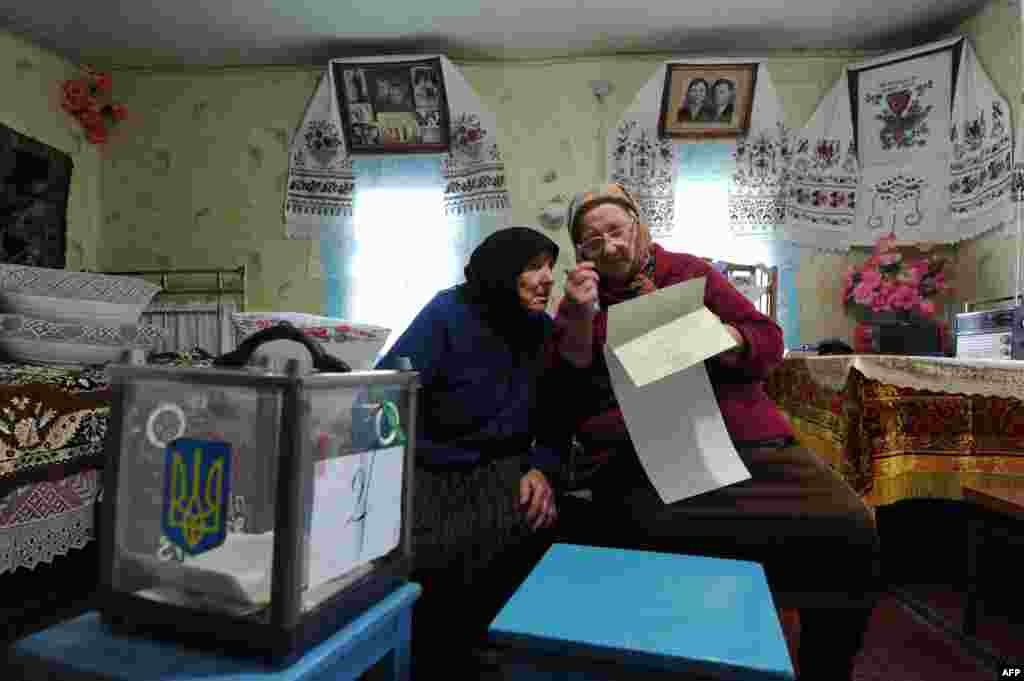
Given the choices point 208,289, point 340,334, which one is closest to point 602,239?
point 340,334

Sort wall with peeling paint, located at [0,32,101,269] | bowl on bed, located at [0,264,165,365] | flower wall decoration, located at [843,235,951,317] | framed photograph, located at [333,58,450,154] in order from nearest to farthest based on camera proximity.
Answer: bowl on bed, located at [0,264,165,365], flower wall decoration, located at [843,235,951,317], wall with peeling paint, located at [0,32,101,269], framed photograph, located at [333,58,450,154]

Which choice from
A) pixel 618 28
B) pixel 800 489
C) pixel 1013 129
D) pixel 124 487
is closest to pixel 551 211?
pixel 618 28

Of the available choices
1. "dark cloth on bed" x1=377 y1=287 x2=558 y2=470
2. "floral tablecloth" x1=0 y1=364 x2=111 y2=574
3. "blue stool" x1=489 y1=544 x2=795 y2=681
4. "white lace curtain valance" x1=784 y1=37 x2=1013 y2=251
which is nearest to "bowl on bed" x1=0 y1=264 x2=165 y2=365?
"floral tablecloth" x1=0 y1=364 x2=111 y2=574

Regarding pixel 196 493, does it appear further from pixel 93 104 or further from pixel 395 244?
pixel 93 104

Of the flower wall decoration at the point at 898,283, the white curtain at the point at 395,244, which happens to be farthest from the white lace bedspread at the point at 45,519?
the flower wall decoration at the point at 898,283

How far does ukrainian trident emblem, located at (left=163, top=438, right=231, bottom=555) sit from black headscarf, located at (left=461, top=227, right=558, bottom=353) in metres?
0.88

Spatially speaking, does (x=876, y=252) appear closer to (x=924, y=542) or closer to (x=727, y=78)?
(x=727, y=78)

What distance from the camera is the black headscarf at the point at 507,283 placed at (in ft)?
4.45

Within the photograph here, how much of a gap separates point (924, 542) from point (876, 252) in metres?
1.37

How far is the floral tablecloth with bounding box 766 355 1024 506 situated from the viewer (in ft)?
4.72

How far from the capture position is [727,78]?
313 centimetres

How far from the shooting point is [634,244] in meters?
1.20

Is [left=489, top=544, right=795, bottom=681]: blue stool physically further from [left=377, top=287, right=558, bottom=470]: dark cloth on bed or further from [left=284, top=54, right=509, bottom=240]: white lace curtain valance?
[left=284, top=54, right=509, bottom=240]: white lace curtain valance

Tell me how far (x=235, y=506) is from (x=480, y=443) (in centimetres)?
77
